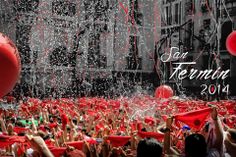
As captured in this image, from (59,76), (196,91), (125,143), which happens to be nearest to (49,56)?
(59,76)

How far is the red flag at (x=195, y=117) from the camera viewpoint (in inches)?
156

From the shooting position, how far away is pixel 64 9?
25.5 metres

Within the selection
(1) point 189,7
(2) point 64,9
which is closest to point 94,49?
(2) point 64,9

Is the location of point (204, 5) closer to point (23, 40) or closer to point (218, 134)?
point (23, 40)

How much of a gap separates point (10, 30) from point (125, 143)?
1936 centimetres

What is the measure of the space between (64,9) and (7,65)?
22.3m

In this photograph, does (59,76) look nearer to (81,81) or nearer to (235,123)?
(81,81)

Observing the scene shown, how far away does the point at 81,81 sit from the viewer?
25.1 metres

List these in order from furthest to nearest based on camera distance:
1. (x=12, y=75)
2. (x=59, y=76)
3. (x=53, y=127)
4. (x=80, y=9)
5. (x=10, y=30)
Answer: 1. (x=80, y=9)
2. (x=59, y=76)
3. (x=10, y=30)
4. (x=53, y=127)
5. (x=12, y=75)

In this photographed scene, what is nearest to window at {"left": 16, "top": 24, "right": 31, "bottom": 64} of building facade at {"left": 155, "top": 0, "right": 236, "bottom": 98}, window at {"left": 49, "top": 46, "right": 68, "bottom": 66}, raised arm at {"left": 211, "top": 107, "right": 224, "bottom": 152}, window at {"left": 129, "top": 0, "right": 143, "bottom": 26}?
window at {"left": 49, "top": 46, "right": 68, "bottom": 66}

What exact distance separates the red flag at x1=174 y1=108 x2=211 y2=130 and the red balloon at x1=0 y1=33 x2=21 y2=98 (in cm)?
145

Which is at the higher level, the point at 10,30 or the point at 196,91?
the point at 10,30

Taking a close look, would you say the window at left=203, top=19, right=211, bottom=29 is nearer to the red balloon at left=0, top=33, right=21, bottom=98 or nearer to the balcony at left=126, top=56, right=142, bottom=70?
the balcony at left=126, top=56, right=142, bottom=70

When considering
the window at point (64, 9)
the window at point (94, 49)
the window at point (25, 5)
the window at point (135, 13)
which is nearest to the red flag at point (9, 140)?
the window at point (25, 5)
